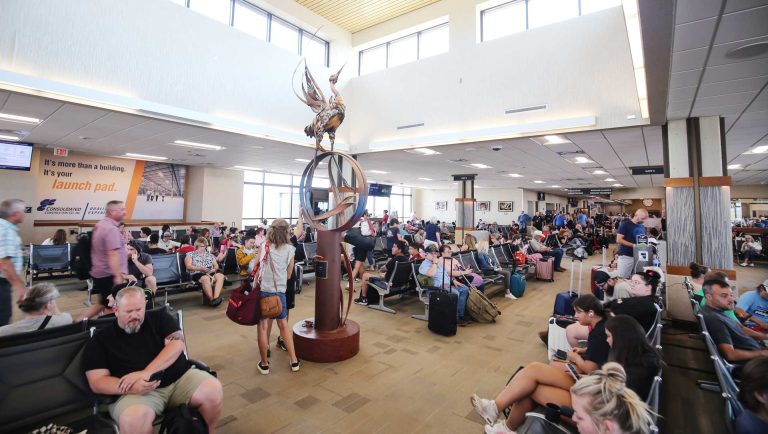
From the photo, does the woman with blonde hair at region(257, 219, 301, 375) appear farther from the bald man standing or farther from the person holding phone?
the bald man standing

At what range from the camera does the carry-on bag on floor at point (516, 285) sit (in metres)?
6.88

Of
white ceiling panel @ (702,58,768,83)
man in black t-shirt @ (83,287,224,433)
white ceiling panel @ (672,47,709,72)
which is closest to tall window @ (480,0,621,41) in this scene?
white ceiling panel @ (702,58,768,83)

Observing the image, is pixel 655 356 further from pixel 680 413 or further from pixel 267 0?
pixel 267 0

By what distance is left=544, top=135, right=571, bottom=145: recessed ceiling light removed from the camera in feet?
24.7

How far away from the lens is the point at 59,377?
2002 millimetres

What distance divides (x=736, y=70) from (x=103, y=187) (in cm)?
1607

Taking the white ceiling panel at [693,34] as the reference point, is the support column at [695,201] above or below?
below

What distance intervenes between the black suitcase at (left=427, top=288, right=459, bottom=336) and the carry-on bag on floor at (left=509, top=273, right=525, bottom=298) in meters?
2.76

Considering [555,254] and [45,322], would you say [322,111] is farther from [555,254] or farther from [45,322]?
[555,254]

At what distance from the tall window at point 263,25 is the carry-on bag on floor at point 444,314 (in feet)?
24.5

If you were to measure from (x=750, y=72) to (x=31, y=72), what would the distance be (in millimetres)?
9859

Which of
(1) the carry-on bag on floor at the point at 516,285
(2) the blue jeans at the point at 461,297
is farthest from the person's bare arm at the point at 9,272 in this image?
(1) the carry-on bag on floor at the point at 516,285

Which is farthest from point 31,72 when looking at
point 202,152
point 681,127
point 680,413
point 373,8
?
point 681,127

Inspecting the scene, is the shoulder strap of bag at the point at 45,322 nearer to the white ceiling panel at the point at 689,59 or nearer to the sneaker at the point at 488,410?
the sneaker at the point at 488,410
